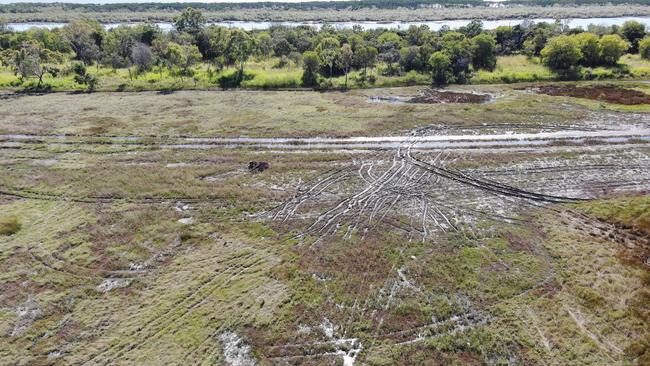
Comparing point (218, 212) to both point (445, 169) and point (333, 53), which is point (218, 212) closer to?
point (445, 169)

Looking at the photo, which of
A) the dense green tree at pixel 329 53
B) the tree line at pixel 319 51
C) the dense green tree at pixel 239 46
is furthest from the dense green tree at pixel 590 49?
the dense green tree at pixel 239 46

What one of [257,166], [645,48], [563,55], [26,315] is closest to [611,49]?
[645,48]

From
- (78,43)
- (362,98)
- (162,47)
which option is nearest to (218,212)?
(362,98)

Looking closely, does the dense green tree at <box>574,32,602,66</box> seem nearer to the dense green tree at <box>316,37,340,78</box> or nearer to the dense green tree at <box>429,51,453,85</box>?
the dense green tree at <box>429,51,453,85</box>

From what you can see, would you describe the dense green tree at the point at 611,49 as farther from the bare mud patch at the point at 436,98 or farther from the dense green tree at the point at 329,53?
the dense green tree at the point at 329,53

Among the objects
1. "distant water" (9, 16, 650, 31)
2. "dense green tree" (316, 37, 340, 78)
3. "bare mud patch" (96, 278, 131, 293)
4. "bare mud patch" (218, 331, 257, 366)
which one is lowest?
"bare mud patch" (218, 331, 257, 366)

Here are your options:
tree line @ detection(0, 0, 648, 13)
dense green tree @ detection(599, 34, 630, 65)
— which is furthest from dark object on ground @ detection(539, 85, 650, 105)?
tree line @ detection(0, 0, 648, 13)
